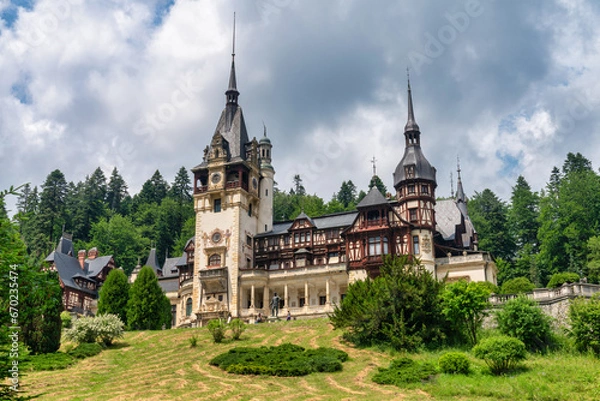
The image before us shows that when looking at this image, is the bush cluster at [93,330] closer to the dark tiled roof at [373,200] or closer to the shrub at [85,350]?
the shrub at [85,350]

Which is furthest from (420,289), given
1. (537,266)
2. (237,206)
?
(537,266)

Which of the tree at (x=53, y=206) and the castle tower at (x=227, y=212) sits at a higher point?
the tree at (x=53, y=206)

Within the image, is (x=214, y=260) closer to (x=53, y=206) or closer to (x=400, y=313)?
(x=400, y=313)

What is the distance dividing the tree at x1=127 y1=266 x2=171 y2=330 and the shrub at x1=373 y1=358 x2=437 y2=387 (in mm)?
30169

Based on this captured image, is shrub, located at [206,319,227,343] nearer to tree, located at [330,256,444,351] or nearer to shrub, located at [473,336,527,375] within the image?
tree, located at [330,256,444,351]

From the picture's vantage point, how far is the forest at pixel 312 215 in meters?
65.6

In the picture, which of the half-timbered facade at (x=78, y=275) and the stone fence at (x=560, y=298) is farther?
the half-timbered facade at (x=78, y=275)

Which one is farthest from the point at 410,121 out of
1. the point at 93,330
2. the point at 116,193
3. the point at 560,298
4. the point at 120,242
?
the point at 116,193

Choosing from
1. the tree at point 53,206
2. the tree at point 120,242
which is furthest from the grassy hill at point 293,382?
the tree at point 53,206

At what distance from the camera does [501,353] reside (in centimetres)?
3017

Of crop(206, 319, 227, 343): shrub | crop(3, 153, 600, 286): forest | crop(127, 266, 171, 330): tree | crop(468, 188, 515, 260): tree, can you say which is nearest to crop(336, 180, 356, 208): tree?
crop(3, 153, 600, 286): forest

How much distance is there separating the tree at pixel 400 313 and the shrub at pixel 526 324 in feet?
12.1

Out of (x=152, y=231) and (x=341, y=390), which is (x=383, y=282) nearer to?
(x=341, y=390)

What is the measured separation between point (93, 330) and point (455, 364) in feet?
82.2
